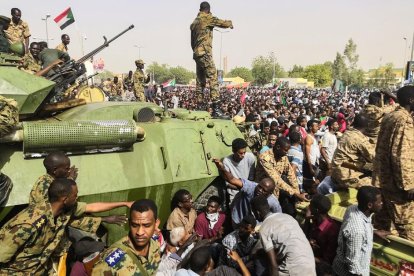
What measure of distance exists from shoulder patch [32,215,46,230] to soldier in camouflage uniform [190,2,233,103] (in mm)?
6088

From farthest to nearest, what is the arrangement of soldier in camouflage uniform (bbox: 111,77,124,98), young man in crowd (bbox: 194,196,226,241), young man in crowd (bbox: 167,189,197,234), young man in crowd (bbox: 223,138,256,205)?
1. soldier in camouflage uniform (bbox: 111,77,124,98)
2. young man in crowd (bbox: 223,138,256,205)
3. young man in crowd (bbox: 194,196,226,241)
4. young man in crowd (bbox: 167,189,197,234)

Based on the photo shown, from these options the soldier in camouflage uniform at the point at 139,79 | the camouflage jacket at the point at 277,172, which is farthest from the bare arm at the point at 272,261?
the soldier in camouflage uniform at the point at 139,79

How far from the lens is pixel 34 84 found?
4.92 meters

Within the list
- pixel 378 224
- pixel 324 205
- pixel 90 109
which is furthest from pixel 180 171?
pixel 378 224

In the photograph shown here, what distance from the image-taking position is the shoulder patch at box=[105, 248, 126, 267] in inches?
101

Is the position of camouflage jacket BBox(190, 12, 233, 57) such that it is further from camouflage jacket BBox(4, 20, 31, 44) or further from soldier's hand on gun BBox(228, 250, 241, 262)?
soldier's hand on gun BBox(228, 250, 241, 262)

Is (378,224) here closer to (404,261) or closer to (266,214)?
(404,261)

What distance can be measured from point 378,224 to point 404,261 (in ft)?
2.37

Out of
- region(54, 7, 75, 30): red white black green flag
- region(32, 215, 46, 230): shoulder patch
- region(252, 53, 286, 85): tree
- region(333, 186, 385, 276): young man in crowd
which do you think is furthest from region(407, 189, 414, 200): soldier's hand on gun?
region(252, 53, 286, 85): tree

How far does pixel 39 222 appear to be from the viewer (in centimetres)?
332

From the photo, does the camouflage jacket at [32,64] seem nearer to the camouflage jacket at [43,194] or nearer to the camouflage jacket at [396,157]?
the camouflage jacket at [43,194]

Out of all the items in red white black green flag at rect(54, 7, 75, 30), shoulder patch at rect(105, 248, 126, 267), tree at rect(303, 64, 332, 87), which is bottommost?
tree at rect(303, 64, 332, 87)

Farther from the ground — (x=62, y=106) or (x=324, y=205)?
(x=62, y=106)

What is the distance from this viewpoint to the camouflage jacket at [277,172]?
5.46 meters
